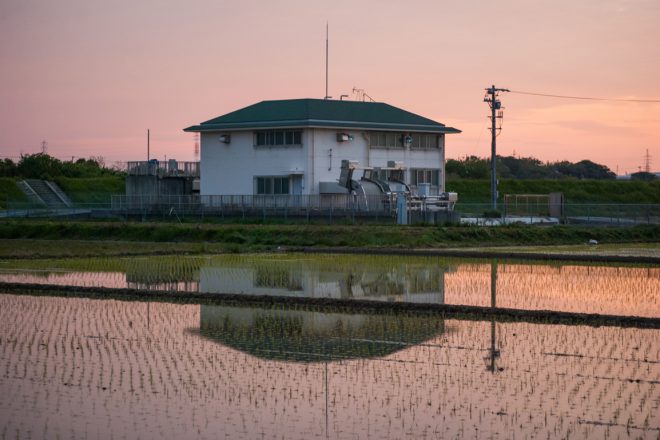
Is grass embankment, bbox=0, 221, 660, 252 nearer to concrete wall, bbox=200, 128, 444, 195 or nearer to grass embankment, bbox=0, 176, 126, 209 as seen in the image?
concrete wall, bbox=200, 128, 444, 195

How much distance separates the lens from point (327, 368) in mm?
13531

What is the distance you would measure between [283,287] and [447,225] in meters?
18.0

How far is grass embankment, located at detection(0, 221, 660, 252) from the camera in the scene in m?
36.4

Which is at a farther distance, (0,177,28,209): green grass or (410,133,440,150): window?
(0,177,28,209): green grass

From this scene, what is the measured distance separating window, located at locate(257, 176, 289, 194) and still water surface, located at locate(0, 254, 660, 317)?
575 inches

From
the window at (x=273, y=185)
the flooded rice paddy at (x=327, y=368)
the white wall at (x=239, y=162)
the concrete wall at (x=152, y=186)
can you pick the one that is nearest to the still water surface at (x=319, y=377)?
the flooded rice paddy at (x=327, y=368)

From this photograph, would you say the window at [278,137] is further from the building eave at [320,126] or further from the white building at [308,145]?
the building eave at [320,126]

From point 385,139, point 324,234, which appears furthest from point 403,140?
point 324,234

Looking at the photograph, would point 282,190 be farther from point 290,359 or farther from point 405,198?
point 290,359

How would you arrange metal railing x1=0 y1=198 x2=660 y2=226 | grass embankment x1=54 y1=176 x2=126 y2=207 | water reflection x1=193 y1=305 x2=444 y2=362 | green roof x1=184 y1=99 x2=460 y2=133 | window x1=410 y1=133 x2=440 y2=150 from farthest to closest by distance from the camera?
1. grass embankment x1=54 y1=176 x2=126 y2=207
2. window x1=410 y1=133 x2=440 y2=150
3. green roof x1=184 y1=99 x2=460 y2=133
4. metal railing x1=0 y1=198 x2=660 y2=226
5. water reflection x1=193 y1=305 x2=444 y2=362

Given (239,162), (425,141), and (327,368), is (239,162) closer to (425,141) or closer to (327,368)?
(425,141)

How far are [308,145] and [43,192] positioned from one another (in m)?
27.8

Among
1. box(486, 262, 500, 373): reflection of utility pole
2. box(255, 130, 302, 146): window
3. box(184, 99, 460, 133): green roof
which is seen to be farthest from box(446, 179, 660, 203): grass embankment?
box(486, 262, 500, 373): reflection of utility pole

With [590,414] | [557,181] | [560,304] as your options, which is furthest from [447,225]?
[557,181]
